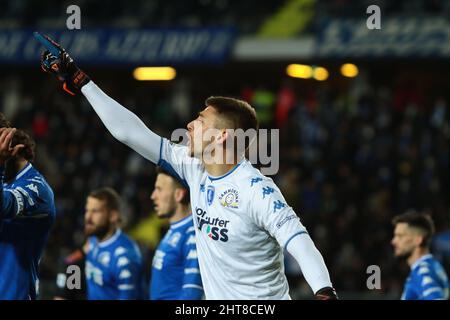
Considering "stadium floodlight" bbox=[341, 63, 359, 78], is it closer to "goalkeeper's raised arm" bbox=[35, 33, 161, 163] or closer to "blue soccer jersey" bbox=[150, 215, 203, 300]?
"blue soccer jersey" bbox=[150, 215, 203, 300]

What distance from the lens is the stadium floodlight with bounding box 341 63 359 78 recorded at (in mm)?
23903

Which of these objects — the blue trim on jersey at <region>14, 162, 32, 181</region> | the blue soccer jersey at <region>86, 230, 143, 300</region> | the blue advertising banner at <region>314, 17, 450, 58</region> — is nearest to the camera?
the blue trim on jersey at <region>14, 162, 32, 181</region>

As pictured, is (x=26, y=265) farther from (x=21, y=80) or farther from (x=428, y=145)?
(x=21, y=80)

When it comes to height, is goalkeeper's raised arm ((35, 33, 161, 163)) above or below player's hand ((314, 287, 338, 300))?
above

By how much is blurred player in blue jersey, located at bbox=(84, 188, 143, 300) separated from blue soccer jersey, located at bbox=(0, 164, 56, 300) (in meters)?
2.17

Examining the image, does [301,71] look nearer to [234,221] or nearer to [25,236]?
[25,236]

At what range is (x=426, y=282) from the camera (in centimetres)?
862

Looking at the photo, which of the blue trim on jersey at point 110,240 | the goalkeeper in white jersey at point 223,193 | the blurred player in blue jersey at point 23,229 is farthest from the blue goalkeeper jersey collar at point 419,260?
the blurred player in blue jersey at point 23,229

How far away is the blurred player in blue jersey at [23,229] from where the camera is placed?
20.0 ft

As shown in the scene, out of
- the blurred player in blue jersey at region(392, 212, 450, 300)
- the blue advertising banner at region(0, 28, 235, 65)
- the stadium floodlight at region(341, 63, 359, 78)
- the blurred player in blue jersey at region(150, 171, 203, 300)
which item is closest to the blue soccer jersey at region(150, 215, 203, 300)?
Result: the blurred player in blue jersey at region(150, 171, 203, 300)

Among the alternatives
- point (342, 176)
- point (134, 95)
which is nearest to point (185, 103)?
point (134, 95)

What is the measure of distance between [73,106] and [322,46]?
6225 mm

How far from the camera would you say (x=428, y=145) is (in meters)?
18.4
